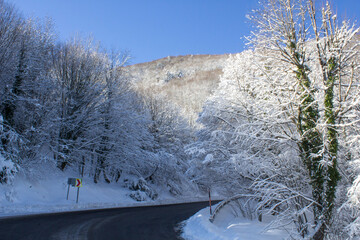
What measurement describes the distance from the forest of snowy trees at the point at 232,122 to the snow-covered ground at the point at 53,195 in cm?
84

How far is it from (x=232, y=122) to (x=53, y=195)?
41.1ft

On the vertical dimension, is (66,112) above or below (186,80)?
below

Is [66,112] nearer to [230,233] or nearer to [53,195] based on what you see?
[53,195]

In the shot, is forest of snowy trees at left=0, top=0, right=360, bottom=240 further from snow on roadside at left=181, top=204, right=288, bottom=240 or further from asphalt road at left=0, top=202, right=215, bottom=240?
asphalt road at left=0, top=202, right=215, bottom=240

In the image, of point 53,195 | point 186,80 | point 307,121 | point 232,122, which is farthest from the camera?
point 186,80

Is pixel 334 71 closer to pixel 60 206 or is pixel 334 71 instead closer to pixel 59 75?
pixel 60 206

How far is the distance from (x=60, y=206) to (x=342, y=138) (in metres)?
14.9

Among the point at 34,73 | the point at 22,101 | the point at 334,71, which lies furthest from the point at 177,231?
the point at 34,73

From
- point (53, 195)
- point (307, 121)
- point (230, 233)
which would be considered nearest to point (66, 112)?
point (53, 195)

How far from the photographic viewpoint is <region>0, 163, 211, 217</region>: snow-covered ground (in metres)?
14.2

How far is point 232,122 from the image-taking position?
51.4 feet

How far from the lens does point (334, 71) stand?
782cm

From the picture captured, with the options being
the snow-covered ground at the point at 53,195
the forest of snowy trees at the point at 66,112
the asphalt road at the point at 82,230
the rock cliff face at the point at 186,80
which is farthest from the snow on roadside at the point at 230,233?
the rock cliff face at the point at 186,80

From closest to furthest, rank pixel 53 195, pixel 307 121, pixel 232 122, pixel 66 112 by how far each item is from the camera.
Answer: pixel 307 121, pixel 232 122, pixel 53 195, pixel 66 112
